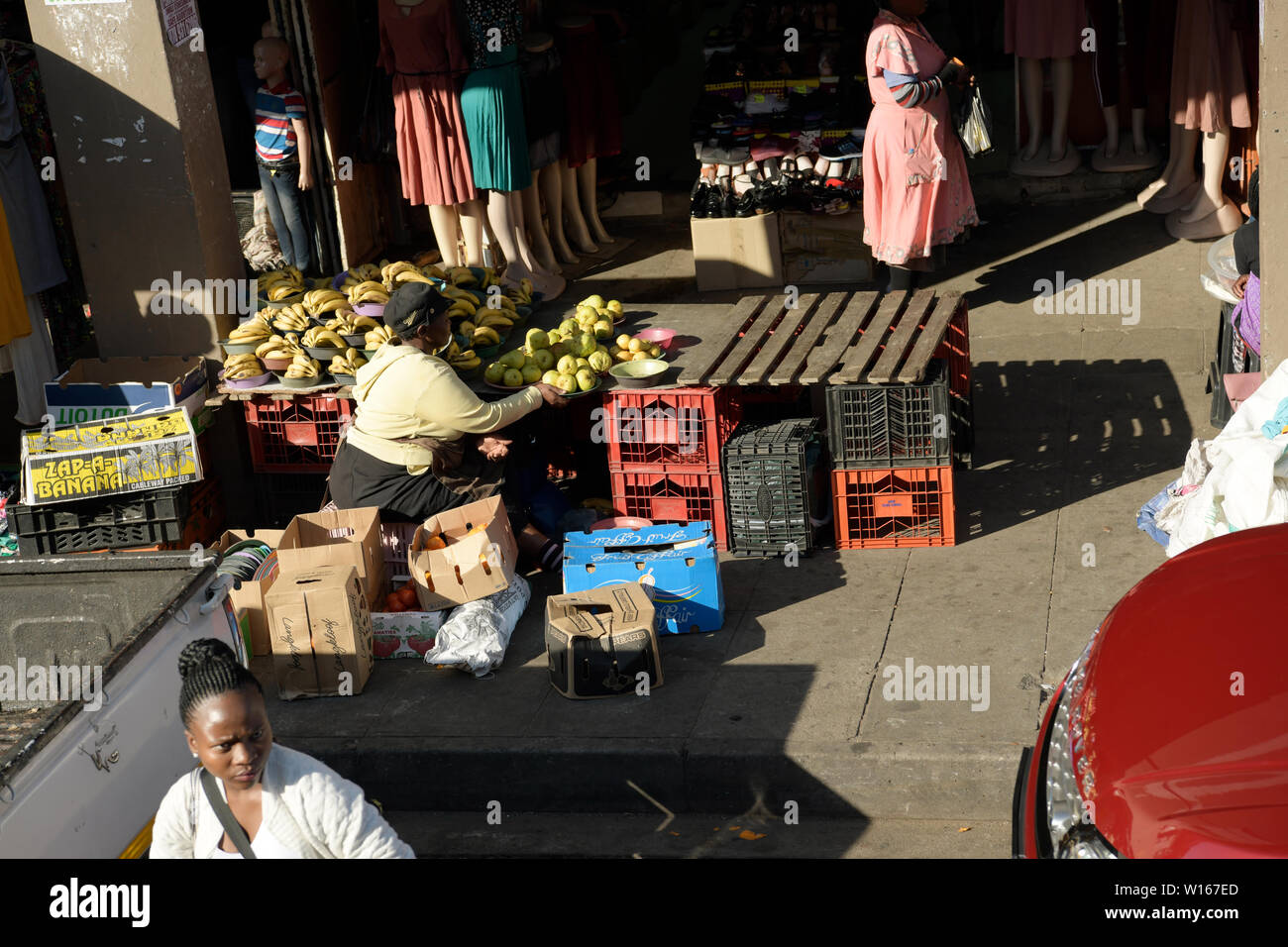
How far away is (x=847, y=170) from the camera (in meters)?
10.7

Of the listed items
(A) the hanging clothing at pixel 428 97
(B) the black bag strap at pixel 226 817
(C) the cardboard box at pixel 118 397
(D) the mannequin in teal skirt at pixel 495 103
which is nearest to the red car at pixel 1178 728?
(B) the black bag strap at pixel 226 817

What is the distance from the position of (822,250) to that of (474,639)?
17.0 ft

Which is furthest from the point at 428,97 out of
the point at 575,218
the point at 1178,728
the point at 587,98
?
the point at 1178,728

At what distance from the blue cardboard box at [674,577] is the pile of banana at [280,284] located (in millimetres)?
2876

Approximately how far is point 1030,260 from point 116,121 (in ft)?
20.9

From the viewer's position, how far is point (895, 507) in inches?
294

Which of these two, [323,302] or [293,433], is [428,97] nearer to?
[323,302]

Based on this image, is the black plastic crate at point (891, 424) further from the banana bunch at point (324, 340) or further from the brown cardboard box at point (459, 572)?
the banana bunch at point (324, 340)

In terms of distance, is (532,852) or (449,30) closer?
(532,852)

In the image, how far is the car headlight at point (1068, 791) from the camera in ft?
12.8

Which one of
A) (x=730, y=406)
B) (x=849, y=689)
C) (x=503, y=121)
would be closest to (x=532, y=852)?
(x=849, y=689)

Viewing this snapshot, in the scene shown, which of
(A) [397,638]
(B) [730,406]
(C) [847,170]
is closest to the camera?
(A) [397,638]
